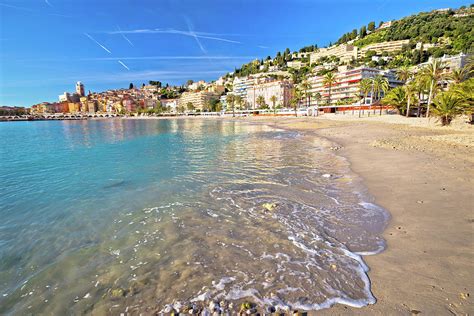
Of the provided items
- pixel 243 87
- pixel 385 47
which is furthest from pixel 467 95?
pixel 385 47

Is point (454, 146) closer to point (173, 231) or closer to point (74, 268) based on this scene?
point (173, 231)

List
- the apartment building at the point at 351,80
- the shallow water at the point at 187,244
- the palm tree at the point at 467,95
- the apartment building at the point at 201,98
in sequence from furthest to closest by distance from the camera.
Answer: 1. the apartment building at the point at 201,98
2. the apartment building at the point at 351,80
3. the palm tree at the point at 467,95
4. the shallow water at the point at 187,244

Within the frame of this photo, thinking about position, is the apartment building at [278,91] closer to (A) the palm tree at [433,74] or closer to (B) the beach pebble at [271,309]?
(A) the palm tree at [433,74]

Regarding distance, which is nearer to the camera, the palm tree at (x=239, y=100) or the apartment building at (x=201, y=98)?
the palm tree at (x=239, y=100)

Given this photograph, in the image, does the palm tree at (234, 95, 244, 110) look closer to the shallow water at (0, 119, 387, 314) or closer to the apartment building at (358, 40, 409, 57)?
the apartment building at (358, 40, 409, 57)

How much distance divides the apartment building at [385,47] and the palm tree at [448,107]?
176m

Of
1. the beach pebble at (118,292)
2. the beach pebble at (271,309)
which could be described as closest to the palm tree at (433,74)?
the beach pebble at (271,309)

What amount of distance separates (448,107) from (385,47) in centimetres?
18420

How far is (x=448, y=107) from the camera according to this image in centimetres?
Answer: 2692

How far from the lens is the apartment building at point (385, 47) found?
554ft

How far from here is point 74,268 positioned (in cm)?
500

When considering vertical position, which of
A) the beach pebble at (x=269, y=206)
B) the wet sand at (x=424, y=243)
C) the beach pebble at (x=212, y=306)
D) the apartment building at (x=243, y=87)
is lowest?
the beach pebble at (x=269, y=206)

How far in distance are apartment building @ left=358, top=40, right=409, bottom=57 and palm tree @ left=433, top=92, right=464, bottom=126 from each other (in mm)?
176162

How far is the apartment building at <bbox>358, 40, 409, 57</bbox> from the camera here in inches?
6644
